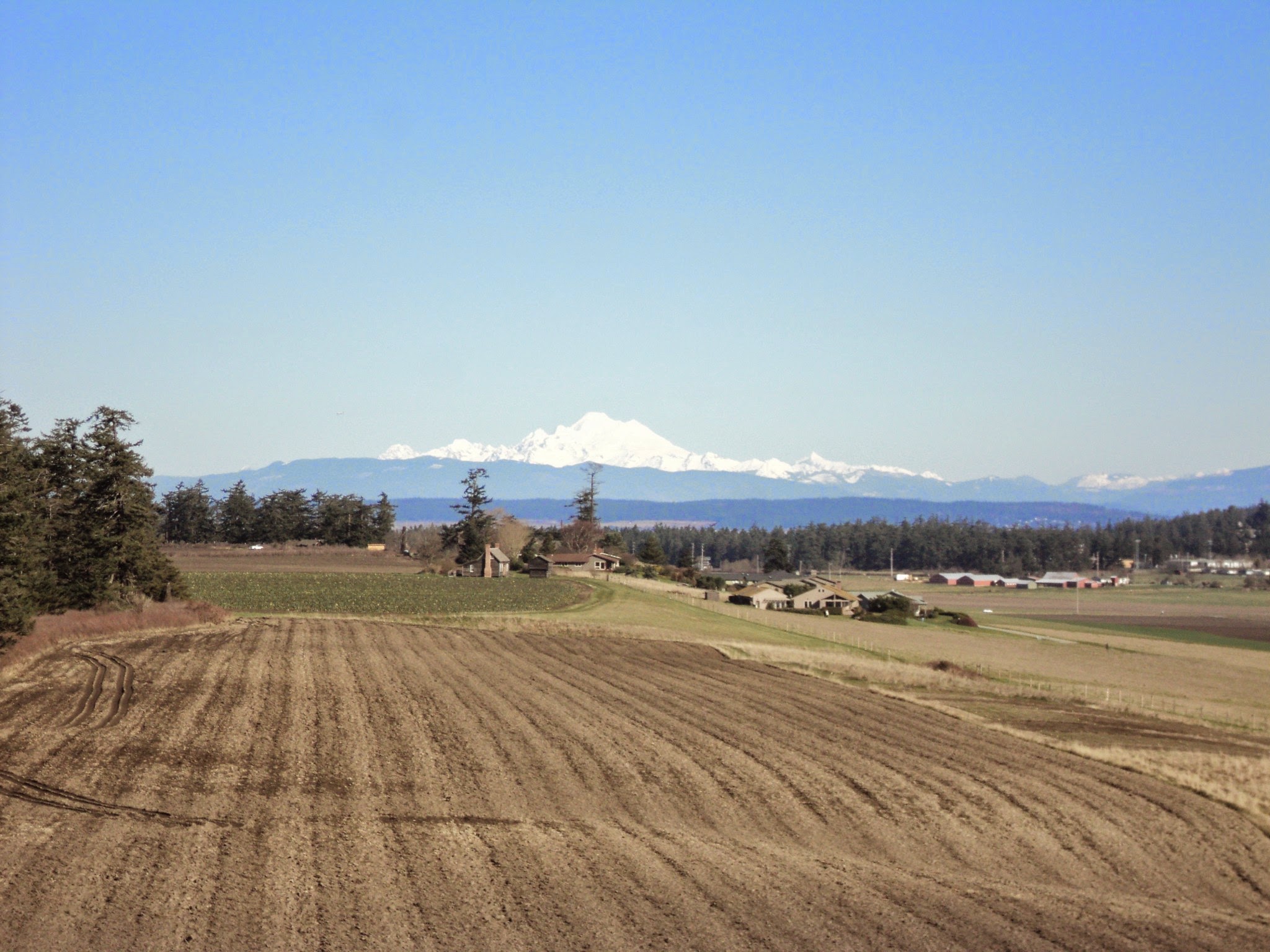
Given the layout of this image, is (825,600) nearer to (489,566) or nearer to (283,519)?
(489,566)

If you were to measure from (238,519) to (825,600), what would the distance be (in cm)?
8443

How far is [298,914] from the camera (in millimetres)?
15023

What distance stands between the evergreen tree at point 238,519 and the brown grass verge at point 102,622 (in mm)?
94306

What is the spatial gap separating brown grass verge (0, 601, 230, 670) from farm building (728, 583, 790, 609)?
63.3 m

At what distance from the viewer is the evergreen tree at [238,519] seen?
152 meters

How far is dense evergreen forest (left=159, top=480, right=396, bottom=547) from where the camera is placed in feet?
491

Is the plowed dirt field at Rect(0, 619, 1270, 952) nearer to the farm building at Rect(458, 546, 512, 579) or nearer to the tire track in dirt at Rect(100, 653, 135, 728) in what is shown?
the tire track in dirt at Rect(100, 653, 135, 728)

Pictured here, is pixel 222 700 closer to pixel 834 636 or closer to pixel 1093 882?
pixel 1093 882

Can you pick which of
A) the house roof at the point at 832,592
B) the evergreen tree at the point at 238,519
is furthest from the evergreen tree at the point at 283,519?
the house roof at the point at 832,592

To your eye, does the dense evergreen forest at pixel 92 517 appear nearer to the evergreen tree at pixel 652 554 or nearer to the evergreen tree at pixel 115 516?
the evergreen tree at pixel 115 516

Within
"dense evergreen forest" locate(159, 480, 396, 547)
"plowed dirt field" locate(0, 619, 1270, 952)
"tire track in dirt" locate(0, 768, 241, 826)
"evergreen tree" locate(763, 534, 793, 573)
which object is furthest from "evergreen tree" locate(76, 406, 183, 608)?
"evergreen tree" locate(763, 534, 793, 573)

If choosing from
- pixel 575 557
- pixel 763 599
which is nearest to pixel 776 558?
pixel 575 557

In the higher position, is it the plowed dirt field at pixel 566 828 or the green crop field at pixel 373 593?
the green crop field at pixel 373 593

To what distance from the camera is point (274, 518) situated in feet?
491
